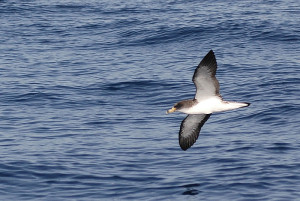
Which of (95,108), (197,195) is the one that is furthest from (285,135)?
(95,108)

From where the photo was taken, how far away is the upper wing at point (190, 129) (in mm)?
19641

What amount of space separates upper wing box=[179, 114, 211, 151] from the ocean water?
1.50 metres

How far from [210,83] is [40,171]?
683 centimetres

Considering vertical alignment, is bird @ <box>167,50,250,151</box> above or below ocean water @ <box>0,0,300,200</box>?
above

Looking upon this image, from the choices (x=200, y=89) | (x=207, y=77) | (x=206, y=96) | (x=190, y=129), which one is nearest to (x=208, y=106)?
(x=206, y=96)

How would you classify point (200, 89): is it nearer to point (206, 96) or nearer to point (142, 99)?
point (206, 96)

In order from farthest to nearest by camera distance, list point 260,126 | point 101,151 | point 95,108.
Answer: point 95,108
point 260,126
point 101,151

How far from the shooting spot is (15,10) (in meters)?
48.3

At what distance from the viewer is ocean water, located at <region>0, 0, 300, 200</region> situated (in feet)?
68.9

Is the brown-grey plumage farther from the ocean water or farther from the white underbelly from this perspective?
the ocean water

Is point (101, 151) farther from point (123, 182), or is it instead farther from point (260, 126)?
point (260, 126)

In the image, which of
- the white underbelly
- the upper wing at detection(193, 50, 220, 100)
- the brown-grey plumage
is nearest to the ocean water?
the brown-grey plumage

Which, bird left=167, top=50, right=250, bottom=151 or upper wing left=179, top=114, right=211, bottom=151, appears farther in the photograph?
upper wing left=179, top=114, right=211, bottom=151

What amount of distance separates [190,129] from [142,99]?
9.99m
